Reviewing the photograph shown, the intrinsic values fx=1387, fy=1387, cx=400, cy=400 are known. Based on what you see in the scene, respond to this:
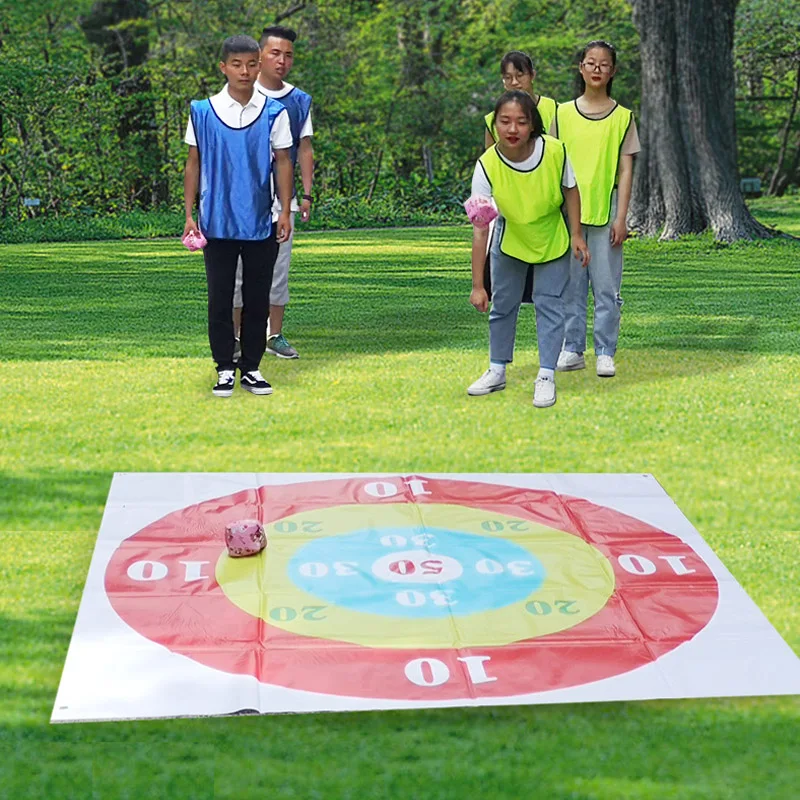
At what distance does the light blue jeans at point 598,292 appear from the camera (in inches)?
307

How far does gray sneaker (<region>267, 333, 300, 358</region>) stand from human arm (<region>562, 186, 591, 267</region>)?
6.93ft

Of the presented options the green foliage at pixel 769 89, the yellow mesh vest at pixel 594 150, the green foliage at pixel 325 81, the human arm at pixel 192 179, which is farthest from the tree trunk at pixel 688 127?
the green foliage at pixel 769 89

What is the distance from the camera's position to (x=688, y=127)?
17.0 metres

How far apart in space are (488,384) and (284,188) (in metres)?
1.52

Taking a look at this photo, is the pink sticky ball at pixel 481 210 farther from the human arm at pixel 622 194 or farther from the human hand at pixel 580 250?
Answer: the human arm at pixel 622 194

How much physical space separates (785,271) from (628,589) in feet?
33.0

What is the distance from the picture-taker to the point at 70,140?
21.6 metres

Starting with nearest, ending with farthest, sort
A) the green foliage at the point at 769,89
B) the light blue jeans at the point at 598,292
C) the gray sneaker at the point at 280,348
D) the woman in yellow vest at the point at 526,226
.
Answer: the woman in yellow vest at the point at 526,226, the light blue jeans at the point at 598,292, the gray sneaker at the point at 280,348, the green foliage at the point at 769,89

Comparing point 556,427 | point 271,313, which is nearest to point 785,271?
point 271,313

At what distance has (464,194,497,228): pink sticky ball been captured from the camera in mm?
6914

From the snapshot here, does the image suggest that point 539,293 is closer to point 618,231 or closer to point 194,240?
point 618,231

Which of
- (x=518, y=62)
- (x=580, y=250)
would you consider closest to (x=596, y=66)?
(x=518, y=62)

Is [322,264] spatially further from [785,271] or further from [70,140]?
[70,140]

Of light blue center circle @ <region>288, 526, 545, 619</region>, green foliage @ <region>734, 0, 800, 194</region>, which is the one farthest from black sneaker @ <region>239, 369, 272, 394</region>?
green foliage @ <region>734, 0, 800, 194</region>
